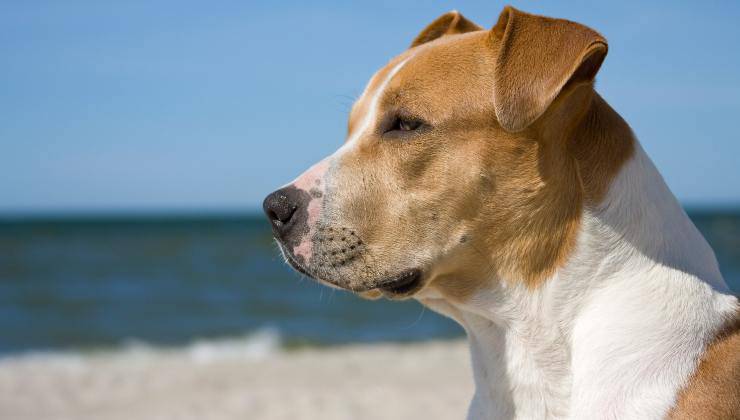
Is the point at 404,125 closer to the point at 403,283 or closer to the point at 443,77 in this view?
the point at 443,77

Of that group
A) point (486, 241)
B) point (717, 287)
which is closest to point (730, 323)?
point (717, 287)

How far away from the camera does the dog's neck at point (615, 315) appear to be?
279 cm

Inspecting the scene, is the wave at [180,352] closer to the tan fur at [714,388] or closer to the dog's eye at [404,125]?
the dog's eye at [404,125]

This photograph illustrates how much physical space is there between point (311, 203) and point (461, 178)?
1.90 ft

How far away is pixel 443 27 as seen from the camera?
13.8 ft

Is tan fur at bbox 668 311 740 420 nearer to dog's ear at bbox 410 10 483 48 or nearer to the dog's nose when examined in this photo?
the dog's nose

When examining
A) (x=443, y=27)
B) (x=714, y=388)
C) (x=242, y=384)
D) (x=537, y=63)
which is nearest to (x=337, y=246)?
(x=537, y=63)

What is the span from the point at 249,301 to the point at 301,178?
1741 cm

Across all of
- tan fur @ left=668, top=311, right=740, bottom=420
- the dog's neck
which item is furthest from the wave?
tan fur @ left=668, top=311, right=740, bottom=420

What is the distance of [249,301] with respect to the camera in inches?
798

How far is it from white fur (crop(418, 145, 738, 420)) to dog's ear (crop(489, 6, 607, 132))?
0.42 meters

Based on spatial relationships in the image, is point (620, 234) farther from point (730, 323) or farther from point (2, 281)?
point (2, 281)

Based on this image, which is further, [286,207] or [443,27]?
[443,27]

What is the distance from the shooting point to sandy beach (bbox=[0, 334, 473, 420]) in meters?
8.55
